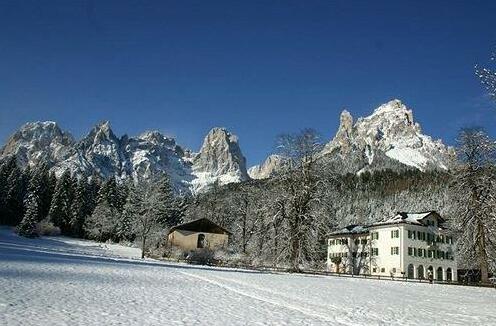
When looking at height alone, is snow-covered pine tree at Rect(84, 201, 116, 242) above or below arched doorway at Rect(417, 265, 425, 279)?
above

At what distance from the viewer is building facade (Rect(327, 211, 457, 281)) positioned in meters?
68.8

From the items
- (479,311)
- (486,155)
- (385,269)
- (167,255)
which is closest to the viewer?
(479,311)

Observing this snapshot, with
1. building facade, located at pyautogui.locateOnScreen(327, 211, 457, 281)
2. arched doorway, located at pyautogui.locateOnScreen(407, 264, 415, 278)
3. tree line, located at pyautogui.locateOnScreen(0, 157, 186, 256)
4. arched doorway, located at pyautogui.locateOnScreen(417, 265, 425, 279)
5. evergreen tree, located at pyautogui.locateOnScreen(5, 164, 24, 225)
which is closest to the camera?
arched doorway, located at pyautogui.locateOnScreen(407, 264, 415, 278)

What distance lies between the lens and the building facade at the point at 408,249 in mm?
68812

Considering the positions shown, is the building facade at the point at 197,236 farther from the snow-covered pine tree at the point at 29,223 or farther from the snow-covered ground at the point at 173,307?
the snow-covered ground at the point at 173,307

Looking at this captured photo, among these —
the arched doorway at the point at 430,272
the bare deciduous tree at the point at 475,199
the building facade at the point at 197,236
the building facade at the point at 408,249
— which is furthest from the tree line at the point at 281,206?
the arched doorway at the point at 430,272

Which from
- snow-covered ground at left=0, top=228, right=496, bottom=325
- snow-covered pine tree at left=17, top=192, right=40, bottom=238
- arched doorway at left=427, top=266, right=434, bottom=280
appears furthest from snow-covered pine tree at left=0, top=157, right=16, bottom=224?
snow-covered ground at left=0, top=228, right=496, bottom=325

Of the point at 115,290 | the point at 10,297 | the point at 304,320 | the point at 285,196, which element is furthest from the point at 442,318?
the point at 285,196

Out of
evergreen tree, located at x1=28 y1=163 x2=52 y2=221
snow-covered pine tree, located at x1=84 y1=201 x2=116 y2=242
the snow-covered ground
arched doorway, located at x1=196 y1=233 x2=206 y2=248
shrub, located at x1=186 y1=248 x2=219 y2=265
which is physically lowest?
the snow-covered ground

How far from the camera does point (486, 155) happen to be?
4022 cm

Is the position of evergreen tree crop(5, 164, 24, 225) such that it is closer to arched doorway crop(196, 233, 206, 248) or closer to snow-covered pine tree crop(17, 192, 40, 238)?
snow-covered pine tree crop(17, 192, 40, 238)

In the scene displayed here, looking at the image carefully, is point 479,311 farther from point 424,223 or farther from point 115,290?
point 424,223

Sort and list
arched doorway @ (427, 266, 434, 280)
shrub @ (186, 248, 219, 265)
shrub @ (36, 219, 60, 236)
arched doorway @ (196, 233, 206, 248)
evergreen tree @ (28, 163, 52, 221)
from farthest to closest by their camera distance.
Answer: evergreen tree @ (28, 163, 52, 221), shrub @ (36, 219, 60, 236), arched doorway @ (196, 233, 206, 248), arched doorway @ (427, 266, 434, 280), shrub @ (186, 248, 219, 265)

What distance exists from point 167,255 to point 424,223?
39.6 meters
